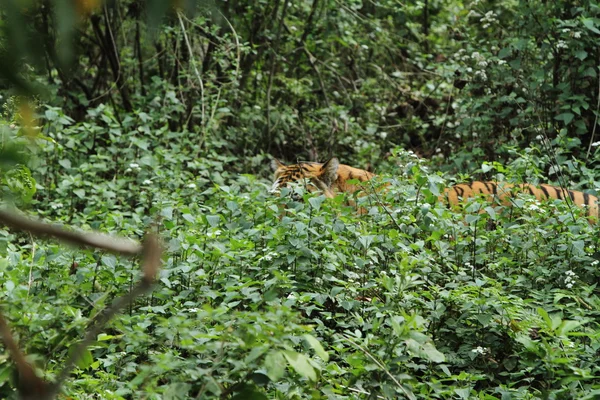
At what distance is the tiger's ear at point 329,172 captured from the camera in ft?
19.3

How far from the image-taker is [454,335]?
3.53 metres

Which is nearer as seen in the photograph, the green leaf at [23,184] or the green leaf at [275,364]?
the green leaf at [275,364]

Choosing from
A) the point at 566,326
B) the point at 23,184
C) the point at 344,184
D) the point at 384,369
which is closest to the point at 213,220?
the point at 23,184

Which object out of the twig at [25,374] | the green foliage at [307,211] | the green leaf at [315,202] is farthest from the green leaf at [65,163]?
the twig at [25,374]

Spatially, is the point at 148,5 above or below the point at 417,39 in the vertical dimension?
above

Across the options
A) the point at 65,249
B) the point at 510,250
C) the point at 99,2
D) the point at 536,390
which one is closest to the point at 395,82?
the point at 510,250

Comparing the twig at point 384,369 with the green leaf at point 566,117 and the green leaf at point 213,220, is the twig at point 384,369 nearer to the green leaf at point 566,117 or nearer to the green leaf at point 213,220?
the green leaf at point 213,220

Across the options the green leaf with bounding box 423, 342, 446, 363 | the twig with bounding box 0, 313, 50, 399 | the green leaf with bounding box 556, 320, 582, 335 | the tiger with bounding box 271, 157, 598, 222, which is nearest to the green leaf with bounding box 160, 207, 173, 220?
the tiger with bounding box 271, 157, 598, 222

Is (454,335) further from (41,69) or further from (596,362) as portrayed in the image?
(41,69)

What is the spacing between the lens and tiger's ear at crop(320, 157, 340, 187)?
232 inches

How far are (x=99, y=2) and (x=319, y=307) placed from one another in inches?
100

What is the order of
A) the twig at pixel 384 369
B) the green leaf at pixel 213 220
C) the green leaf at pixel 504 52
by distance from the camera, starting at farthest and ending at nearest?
1. the green leaf at pixel 504 52
2. the green leaf at pixel 213 220
3. the twig at pixel 384 369

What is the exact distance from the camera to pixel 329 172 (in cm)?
593

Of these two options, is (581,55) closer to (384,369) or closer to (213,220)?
(213,220)
